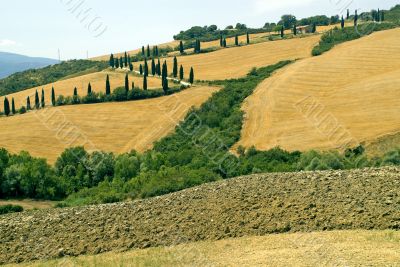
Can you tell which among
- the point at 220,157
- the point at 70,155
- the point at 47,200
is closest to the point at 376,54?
the point at 220,157

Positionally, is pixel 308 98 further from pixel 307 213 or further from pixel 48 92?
pixel 48 92

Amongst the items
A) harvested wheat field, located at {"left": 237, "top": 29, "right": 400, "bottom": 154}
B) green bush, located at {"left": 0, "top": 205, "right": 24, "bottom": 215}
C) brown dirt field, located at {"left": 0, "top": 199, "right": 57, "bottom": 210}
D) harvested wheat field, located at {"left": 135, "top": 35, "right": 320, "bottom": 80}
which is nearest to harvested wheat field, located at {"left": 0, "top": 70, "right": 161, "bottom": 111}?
harvested wheat field, located at {"left": 135, "top": 35, "right": 320, "bottom": 80}

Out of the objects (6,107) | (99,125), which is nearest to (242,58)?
→ (99,125)

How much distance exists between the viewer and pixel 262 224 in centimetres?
2336

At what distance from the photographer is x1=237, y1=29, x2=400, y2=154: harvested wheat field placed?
195ft

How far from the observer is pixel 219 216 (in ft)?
80.8

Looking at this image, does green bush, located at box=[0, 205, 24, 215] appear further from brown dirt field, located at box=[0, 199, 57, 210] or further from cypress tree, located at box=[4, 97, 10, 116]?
cypress tree, located at box=[4, 97, 10, 116]

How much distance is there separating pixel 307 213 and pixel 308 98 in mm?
58061

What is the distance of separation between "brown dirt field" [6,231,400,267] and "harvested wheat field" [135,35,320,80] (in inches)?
3630

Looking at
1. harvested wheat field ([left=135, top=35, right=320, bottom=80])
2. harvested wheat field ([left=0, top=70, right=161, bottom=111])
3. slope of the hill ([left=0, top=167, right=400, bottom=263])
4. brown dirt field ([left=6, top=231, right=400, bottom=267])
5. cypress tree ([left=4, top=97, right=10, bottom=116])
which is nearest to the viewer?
brown dirt field ([left=6, top=231, right=400, bottom=267])

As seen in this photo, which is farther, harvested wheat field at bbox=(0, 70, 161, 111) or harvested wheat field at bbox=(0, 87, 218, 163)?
harvested wheat field at bbox=(0, 70, 161, 111)

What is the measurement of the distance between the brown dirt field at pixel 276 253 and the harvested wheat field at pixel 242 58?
92198 millimetres

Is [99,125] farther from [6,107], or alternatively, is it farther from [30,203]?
[30,203]

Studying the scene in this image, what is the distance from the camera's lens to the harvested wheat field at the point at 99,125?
75.4 metres
